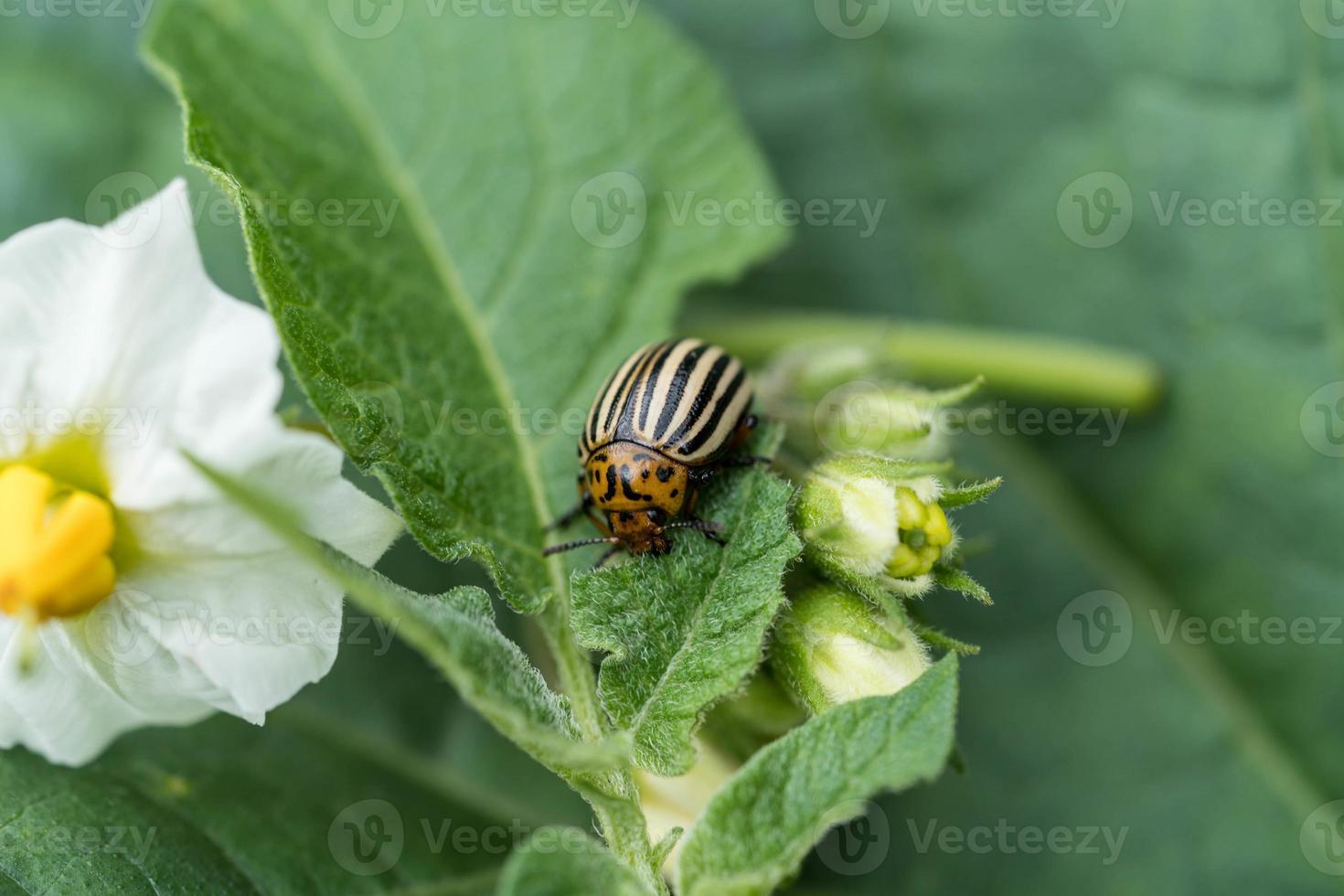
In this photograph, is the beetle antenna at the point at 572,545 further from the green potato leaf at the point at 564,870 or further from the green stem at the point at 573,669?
the green potato leaf at the point at 564,870

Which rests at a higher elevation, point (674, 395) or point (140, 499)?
point (140, 499)

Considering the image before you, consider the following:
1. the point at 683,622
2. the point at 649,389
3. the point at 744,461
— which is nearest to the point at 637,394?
the point at 649,389

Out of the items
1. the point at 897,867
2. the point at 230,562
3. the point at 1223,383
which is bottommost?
the point at 897,867

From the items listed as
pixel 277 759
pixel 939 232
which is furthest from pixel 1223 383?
pixel 277 759

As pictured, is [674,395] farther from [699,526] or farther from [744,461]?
[699,526]

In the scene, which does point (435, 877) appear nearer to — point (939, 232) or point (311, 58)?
point (311, 58)
